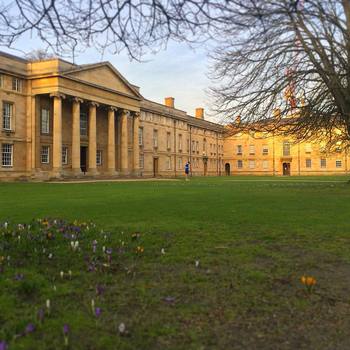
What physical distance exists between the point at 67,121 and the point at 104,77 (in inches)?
309

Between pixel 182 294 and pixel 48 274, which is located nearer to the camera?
pixel 182 294

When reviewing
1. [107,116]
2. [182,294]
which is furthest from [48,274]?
[107,116]

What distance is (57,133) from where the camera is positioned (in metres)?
46.4

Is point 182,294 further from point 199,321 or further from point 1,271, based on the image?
point 1,271

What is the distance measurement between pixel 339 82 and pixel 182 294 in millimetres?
15268

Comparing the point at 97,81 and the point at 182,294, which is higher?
the point at 97,81

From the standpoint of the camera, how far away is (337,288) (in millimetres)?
4832

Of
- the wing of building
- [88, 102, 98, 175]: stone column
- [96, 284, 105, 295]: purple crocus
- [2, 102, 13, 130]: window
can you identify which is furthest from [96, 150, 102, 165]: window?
[96, 284, 105, 295]: purple crocus

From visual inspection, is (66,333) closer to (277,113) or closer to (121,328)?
(121,328)

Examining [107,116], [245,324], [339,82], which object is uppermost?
[107,116]

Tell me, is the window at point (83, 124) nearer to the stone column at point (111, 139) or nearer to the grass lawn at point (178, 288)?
the stone column at point (111, 139)

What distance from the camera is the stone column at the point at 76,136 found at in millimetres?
48844

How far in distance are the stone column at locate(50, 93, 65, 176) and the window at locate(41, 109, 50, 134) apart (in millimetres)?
2254

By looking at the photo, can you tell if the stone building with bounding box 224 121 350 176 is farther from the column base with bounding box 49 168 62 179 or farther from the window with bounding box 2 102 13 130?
the window with bounding box 2 102 13 130
